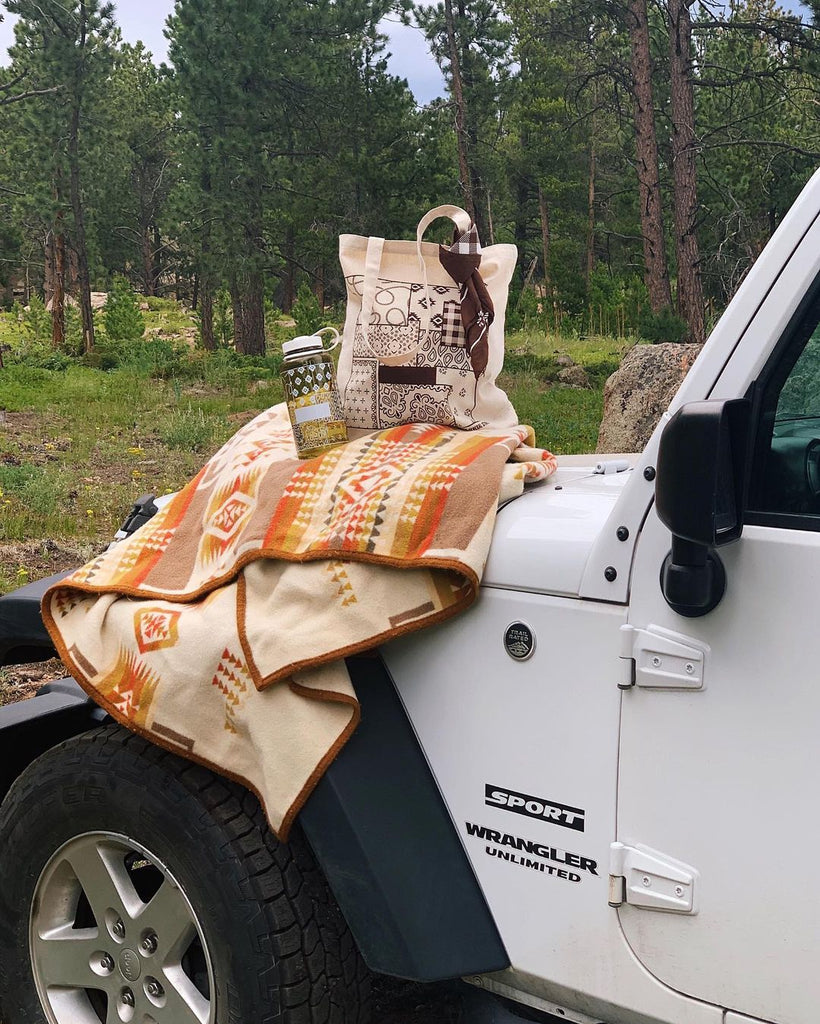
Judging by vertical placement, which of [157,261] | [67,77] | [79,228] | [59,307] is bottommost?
[59,307]

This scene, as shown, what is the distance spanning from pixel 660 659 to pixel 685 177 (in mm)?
16032

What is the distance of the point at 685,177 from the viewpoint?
16.2 m

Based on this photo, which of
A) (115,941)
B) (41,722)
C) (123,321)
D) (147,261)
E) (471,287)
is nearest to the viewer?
(115,941)

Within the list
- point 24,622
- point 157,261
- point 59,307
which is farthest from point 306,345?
point 157,261

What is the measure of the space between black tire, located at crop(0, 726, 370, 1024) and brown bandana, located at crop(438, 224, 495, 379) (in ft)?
3.35

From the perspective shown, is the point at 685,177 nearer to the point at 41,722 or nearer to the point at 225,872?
the point at 41,722

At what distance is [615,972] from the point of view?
1.67 meters

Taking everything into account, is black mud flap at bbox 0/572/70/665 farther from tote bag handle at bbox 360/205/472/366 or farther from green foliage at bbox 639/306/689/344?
green foliage at bbox 639/306/689/344

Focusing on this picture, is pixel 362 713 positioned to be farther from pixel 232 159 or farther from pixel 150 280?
pixel 150 280

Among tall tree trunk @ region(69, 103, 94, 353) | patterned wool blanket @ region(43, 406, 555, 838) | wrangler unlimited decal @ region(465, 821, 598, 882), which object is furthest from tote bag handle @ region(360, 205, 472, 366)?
tall tree trunk @ region(69, 103, 94, 353)

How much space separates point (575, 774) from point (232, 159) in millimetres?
23094

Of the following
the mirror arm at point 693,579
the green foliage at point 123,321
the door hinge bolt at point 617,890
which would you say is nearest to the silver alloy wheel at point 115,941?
the door hinge bolt at point 617,890

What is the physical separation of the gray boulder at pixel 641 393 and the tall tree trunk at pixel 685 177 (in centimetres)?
815

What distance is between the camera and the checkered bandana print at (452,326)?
2.27 metres
